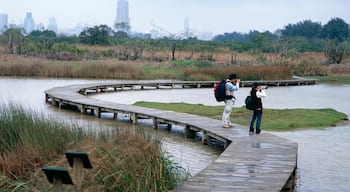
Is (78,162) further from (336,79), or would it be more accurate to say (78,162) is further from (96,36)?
(96,36)

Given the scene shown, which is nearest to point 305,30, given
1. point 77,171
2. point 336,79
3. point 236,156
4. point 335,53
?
point 335,53

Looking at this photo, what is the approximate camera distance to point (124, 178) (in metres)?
8.14

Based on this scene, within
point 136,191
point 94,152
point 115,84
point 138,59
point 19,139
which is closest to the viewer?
point 136,191

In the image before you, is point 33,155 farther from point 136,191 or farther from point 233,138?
point 233,138

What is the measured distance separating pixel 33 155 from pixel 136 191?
2515 mm

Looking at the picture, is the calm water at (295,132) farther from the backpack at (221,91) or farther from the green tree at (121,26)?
the green tree at (121,26)

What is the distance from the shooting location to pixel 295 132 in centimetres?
1728

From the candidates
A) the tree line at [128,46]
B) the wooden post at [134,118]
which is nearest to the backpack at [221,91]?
the wooden post at [134,118]

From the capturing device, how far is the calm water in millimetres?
11969

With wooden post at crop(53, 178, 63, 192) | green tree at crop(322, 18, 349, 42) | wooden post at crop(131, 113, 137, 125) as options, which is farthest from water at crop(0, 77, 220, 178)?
green tree at crop(322, 18, 349, 42)

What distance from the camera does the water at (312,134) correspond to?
38.1ft

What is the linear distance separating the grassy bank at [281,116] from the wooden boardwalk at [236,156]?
2286 millimetres

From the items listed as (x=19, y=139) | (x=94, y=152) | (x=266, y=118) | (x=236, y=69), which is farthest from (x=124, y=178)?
(x=236, y=69)

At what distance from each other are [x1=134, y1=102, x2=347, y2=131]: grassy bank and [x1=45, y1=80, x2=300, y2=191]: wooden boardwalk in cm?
229
